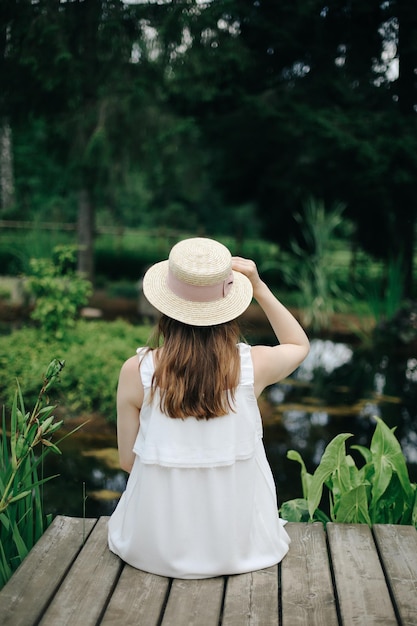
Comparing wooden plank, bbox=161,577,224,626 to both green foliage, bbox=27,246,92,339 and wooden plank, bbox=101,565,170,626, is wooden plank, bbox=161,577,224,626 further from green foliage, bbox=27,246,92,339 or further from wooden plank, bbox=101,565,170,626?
green foliage, bbox=27,246,92,339

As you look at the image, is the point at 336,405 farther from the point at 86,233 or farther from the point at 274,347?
the point at 86,233

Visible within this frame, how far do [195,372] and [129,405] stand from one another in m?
0.23

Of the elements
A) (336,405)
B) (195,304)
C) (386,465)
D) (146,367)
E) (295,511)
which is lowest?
(336,405)

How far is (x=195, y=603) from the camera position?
165cm

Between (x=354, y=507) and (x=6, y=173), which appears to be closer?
(x=354, y=507)

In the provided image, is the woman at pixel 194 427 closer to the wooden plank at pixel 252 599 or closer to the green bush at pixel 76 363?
the wooden plank at pixel 252 599

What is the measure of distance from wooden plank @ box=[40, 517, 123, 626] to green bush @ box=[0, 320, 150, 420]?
2.48 metres

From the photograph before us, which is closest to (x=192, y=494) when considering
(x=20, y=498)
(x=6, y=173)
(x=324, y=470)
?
(x=20, y=498)

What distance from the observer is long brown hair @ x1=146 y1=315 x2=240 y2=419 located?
1.72 m

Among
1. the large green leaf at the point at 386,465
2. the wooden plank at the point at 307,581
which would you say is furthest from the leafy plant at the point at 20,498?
the large green leaf at the point at 386,465

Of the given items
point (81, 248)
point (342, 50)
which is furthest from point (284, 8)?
point (81, 248)

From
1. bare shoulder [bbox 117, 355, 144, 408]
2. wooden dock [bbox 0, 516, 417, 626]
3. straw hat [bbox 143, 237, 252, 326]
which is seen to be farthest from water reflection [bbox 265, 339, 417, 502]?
straw hat [bbox 143, 237, 252, 326]

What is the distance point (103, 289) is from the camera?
10852mm

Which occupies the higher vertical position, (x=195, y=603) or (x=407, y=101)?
(x=407, y=101)
